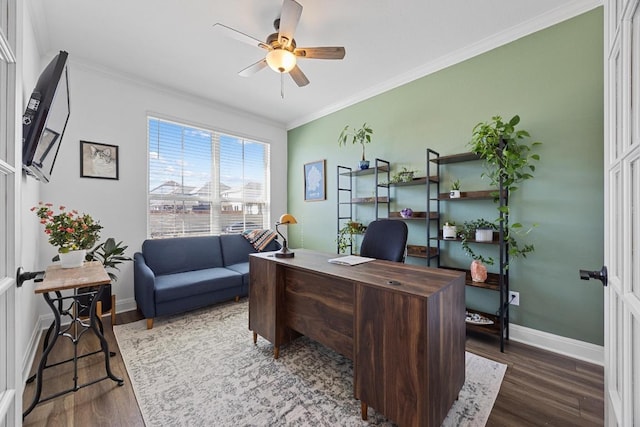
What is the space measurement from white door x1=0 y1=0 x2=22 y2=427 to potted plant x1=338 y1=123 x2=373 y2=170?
3.02 meters

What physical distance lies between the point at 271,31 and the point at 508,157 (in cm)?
241

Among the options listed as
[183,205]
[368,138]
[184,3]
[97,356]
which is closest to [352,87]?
[368,138]

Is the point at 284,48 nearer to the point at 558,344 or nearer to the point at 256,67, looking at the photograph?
the point at 256,67

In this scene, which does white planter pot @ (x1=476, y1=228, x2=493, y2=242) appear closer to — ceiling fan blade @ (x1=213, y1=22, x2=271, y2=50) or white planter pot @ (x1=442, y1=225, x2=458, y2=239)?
white planter pot @ (x1=442, y1=225, x2=458, y2=239)

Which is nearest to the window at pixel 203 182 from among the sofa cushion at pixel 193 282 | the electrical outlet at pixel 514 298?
the sofa cushion at pixel 193 282

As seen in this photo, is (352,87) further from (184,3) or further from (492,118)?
(184,3)

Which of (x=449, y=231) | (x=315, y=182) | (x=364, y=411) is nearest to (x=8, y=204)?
(x=364, y=411)

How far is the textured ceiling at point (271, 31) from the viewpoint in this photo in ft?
6.89

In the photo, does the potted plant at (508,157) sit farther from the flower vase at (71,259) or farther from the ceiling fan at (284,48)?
the flower vase at (71,259)

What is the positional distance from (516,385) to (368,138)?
2807 mm

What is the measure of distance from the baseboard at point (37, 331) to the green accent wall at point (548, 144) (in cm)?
376

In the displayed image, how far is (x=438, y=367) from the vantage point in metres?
1.29

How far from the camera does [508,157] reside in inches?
86.4

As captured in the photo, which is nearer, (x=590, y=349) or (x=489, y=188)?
(x=590, y=349)
